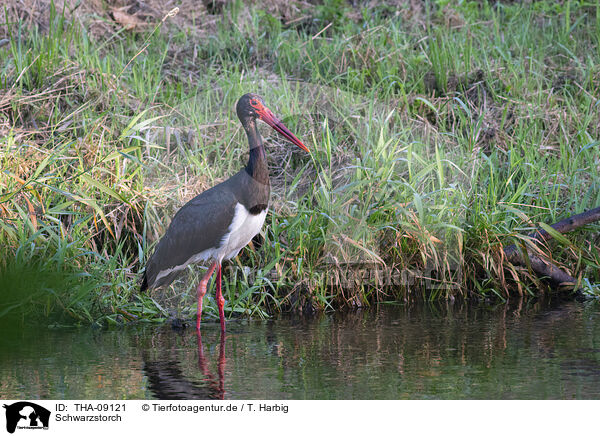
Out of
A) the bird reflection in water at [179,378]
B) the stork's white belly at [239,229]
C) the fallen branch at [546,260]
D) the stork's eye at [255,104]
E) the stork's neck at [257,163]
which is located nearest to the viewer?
the bird reflection in water at [179,378]

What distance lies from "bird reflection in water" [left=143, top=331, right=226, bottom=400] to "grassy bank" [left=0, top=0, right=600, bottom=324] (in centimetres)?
69

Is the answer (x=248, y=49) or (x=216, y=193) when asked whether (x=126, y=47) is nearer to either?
(x=248, y=49)

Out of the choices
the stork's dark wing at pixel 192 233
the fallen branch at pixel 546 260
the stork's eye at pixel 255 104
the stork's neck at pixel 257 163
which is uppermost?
the stork's eye at pixel 255 104

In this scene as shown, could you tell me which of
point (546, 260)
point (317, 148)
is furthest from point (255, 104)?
point (546, 260)

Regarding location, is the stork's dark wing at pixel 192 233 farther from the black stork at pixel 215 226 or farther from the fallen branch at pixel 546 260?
the fallen branch at pixel 546 260

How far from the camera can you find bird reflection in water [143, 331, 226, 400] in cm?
331

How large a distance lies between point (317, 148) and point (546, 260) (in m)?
1.97

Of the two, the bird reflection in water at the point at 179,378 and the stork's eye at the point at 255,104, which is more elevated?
the stork's eye at the point at 255,104

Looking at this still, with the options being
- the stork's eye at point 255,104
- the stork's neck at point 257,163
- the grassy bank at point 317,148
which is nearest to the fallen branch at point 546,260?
the grassy bank at point 317,148

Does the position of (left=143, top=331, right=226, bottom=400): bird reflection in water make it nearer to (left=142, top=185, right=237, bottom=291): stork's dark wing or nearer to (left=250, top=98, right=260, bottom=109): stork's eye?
(left=142, top=185, right=237, bottom=291): stork's dark wing

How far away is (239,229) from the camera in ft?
15.1

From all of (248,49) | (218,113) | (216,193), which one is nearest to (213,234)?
(216,193)

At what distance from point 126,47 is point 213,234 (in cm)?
414

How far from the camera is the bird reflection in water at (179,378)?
10.9 feet
